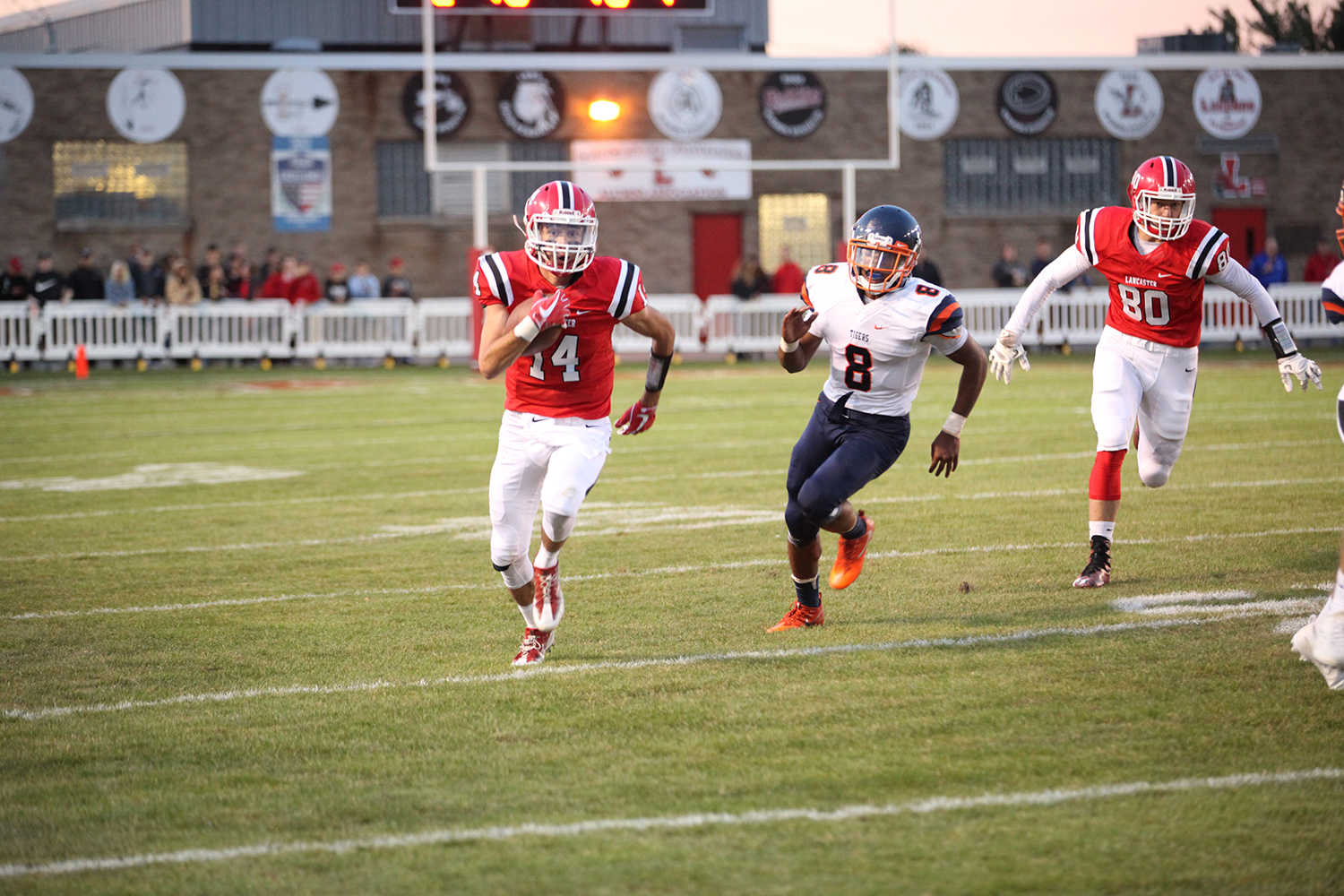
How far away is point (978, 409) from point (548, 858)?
12155 millimetres

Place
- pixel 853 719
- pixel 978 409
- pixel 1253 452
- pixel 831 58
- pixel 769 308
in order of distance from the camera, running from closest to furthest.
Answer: pixel 853 719 → pixel 1253 452 → pixel 978 409 → pixel 769 308 → pixel 831 58

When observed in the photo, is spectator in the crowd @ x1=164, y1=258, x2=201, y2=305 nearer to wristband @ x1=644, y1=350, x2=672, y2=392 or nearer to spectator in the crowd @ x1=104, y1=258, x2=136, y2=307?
spectator in the crowd @ x1=104, y1=258, x2=136, y2=307

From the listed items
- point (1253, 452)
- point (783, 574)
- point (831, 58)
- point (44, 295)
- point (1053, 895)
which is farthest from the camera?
point (831, 58)

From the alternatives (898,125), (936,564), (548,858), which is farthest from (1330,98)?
(548,858)

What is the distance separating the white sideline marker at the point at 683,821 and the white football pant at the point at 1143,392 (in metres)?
3.22

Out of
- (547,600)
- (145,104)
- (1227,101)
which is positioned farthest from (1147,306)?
(1227,101)

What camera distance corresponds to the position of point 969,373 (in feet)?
20.6

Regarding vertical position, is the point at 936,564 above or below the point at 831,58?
below

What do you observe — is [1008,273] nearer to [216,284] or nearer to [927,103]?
[927,103]

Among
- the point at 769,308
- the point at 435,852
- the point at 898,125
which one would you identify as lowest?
the point at 435,852

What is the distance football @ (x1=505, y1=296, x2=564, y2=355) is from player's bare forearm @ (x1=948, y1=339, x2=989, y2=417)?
172cm

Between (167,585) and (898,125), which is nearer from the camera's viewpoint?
(167,585)

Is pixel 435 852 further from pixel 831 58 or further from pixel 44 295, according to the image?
pixel 831 58

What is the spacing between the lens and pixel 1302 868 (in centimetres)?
346
